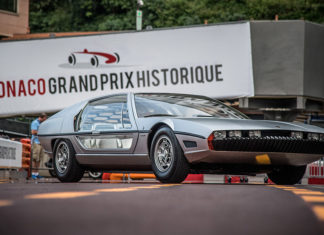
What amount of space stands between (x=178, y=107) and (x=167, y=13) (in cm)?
3978

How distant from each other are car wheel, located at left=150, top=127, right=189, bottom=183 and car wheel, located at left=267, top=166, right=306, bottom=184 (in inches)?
61.3

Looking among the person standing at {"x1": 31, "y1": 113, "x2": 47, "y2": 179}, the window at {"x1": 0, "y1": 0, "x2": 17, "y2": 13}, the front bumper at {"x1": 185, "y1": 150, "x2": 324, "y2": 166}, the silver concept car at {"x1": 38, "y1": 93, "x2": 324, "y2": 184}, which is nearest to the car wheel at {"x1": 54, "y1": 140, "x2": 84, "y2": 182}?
the silver concept car at {"x1": 38, "y1": 93, "x2": 324, "y2": 184}

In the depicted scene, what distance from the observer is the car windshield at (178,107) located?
7.51 meters

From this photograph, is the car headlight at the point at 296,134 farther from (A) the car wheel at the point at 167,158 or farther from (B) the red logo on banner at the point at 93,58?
(B) the red logo on banner at the point at 93,58

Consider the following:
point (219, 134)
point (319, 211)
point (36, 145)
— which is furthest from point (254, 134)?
point (36, 145)

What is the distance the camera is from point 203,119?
23.1 feet

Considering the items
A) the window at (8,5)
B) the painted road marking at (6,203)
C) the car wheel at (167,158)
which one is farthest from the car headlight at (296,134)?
the window at (8,5)

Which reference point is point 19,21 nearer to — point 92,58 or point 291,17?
point 92,58

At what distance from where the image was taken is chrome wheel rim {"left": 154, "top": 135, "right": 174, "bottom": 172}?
6.90 m

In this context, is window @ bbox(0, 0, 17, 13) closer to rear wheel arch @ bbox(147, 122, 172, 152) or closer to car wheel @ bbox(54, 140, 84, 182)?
car wheel @ bbox(54, 140, 84, 182)

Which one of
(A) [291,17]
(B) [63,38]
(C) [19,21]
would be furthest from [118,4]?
(B) [63,38]

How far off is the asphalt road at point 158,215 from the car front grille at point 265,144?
2.16m

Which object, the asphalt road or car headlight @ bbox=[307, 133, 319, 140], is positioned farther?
car headlight @ bbox=[307, 133, 319, 140]

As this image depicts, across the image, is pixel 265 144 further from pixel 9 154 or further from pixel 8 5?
pixel 8 5
